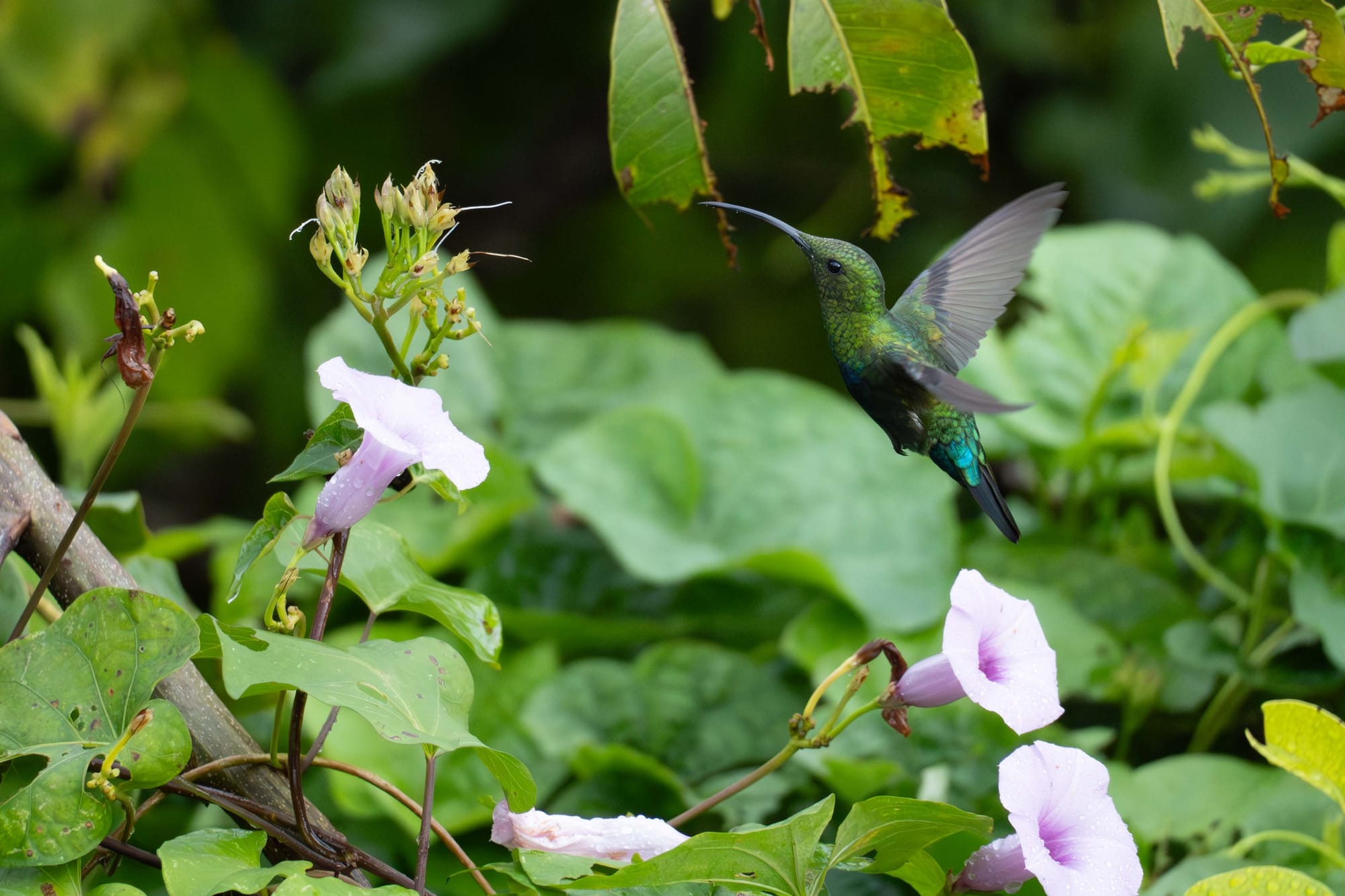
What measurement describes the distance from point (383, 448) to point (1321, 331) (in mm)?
760

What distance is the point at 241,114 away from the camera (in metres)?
1.76

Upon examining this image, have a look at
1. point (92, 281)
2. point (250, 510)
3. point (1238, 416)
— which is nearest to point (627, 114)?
point (1238, 416)

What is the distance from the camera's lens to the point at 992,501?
419 millimetres

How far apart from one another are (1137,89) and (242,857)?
5.80ft

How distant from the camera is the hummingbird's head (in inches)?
15.6

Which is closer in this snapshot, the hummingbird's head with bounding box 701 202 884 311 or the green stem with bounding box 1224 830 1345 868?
the hummingbird's head with bounding box 701 202 884 311

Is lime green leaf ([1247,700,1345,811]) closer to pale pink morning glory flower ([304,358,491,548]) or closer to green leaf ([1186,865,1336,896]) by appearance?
green leaf ([1186,865,1336,896])

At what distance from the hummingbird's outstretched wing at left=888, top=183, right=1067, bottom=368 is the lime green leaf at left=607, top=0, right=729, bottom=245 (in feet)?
0.32

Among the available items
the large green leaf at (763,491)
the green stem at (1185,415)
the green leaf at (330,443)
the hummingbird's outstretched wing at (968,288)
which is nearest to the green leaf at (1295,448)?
A: the green stem at (1185,415)

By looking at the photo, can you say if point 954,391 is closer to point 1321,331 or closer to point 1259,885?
point 1259,885

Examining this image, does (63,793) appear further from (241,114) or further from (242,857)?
(241,114)

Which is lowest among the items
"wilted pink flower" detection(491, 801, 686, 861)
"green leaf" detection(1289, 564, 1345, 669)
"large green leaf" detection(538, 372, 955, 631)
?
"large green leaf" detection(538, 372, 955, 631)

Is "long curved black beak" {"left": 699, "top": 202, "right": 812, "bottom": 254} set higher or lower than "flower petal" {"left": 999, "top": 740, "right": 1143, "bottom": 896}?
higher

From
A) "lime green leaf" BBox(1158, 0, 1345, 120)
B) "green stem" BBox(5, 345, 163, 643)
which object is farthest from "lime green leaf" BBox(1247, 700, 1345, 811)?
"green stem" BBox(5, 345, 163, 643)
